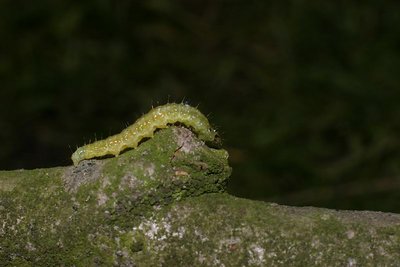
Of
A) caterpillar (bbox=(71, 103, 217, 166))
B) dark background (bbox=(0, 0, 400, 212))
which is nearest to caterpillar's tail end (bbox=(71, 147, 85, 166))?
caterpillar (bbox=(71, 103, 217, 166))

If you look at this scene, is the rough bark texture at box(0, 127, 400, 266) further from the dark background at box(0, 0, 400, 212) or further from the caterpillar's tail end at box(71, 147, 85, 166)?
the dark background at box(0, 0, 400, 212)

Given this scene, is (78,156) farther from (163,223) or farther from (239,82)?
(239,82)

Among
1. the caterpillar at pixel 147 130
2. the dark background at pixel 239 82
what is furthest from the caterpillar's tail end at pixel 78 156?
the dark background at pixel 239 82

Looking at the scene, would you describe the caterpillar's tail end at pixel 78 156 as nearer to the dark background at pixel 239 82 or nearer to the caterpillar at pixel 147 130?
the caterpillar at pixel 147 130

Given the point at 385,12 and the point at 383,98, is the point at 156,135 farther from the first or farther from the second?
the point at 385,12

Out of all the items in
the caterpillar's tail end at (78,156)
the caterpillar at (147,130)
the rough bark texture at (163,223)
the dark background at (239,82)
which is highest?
the dark background at (239,82)

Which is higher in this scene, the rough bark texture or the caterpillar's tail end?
the caterpillar's tail end

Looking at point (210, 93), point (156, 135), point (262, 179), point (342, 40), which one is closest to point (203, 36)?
point (210, 93)
